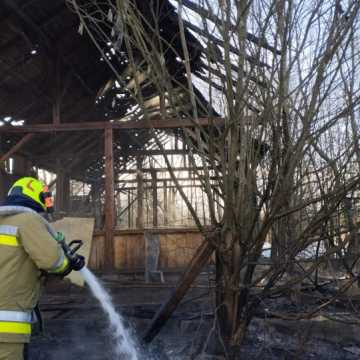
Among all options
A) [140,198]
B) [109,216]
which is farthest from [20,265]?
[140,198]

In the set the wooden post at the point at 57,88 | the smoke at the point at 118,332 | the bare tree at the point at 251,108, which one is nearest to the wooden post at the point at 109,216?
the wooden post at the point at 57,88

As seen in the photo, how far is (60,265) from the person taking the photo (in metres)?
Result: 2.91

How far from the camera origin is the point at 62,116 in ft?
41.9

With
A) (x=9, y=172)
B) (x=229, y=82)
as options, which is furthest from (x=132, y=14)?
(x=9, y=172)

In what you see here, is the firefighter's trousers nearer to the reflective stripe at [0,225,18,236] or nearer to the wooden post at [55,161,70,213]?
the reflective stripe at [0,225,18,236]

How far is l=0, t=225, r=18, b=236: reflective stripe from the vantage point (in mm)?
2891

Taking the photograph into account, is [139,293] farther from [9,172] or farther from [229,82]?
[9,172]

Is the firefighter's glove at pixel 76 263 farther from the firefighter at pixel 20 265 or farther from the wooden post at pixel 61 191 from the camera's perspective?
the wooden post at pixel 61 191

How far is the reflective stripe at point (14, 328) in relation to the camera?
2816 millimetres

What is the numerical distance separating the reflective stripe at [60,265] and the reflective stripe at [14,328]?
1.25 feet

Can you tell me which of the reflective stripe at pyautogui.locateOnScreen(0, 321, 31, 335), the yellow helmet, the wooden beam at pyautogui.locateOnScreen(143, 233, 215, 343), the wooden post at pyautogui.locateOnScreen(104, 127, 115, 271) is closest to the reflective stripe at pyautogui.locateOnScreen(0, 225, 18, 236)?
the yellow helmet

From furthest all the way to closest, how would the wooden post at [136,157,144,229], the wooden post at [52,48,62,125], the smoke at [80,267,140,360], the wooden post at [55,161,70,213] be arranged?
the wooden post at [136,157,144,229], the wooden post at [55,161,70,213], the wooden post at [52,48,62,125], the smoke at [80,267,140,360]

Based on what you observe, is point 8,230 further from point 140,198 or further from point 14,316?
point 140,198

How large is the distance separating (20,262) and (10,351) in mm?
525
